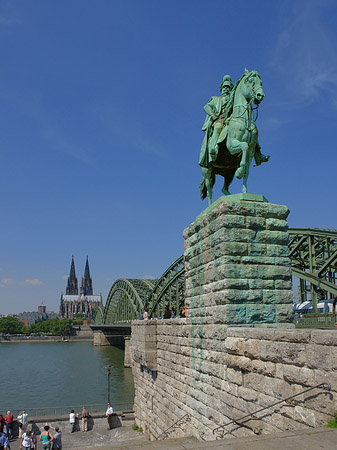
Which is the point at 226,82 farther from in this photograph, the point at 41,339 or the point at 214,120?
the point at 41,339

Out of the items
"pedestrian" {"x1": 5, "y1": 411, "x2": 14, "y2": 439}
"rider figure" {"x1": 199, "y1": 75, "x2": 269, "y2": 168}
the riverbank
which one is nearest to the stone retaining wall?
"rider figure" {"x1": 199, "y1": 75, "x2": 269, "y2": 168}

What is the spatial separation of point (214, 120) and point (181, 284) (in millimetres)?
43648

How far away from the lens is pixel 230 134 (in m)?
9.41

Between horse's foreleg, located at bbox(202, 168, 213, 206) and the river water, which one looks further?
the river water

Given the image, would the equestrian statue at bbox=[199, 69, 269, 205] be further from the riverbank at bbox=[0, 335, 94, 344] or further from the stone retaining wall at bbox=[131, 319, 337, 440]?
the riverbank at bbox=[0, 335, 94, 344]

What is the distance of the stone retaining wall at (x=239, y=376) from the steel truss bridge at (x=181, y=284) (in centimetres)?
518

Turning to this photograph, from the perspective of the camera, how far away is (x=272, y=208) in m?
8.48

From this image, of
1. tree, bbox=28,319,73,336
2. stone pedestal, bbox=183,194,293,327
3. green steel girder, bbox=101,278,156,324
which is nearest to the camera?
stone pedestal, bbox=183,194,293,327

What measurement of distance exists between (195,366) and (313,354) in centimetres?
479

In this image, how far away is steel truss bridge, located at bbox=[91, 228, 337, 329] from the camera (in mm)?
26688

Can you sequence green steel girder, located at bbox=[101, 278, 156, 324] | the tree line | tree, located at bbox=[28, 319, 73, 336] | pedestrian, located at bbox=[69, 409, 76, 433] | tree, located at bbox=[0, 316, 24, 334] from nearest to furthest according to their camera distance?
pedestrian, located at bbox=[69, 409, 76, 433]
green steel girder, located at bbox=[101, 278, 156, 324]
tree, located at bbox=[28, 319, 73, 336]
the tree line
tree, located at bbox=[0, 316, 24, 334]

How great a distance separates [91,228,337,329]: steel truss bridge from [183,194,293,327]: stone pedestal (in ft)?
28.5

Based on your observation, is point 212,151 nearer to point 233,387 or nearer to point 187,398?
point 233,387

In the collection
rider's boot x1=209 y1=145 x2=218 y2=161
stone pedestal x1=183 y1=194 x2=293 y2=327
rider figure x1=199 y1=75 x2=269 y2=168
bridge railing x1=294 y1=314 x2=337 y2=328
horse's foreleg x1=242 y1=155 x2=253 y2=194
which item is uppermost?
rider figure x1=199 y1=75 x2=269 y2=168
